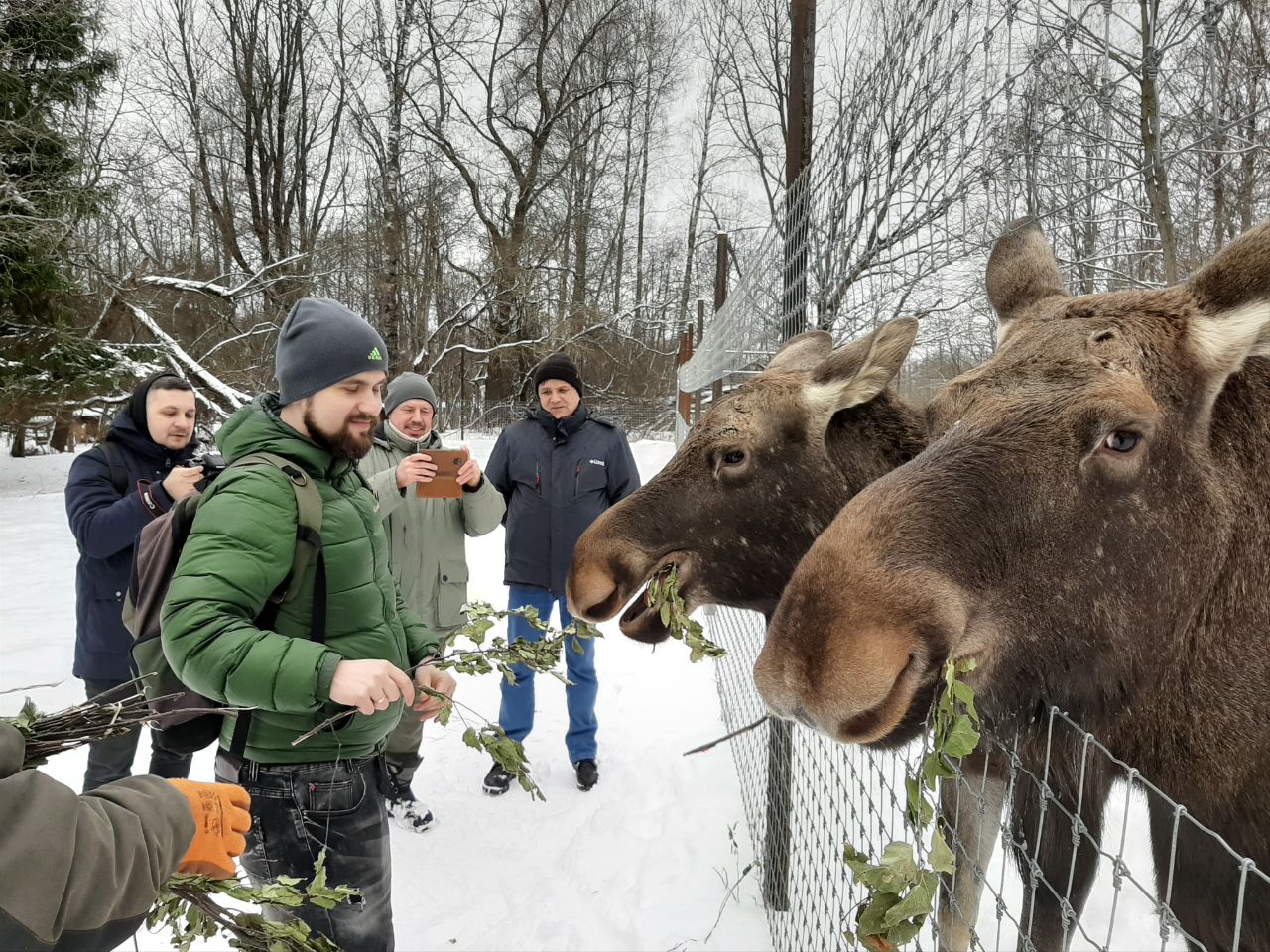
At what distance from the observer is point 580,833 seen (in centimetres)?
443

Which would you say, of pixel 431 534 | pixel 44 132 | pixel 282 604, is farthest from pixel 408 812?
pixel 44 132

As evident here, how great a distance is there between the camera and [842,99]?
422 cm

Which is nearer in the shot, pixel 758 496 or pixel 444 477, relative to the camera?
pixel 758 496

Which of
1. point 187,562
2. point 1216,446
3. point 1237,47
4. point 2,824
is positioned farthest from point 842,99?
point 2,824

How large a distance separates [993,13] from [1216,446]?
2.28m

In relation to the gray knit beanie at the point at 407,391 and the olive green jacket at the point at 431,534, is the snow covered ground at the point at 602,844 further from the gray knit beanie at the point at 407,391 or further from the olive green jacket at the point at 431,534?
the gray knit beanie at the point at 407,391

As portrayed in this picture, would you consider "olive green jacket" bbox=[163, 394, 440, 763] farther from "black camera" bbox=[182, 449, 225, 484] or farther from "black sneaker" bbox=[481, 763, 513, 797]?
"black sneaker" bbox=[481, 763, 513, 797]

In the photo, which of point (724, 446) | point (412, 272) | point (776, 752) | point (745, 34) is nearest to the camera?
point (724, 446)

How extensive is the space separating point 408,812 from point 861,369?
389cm

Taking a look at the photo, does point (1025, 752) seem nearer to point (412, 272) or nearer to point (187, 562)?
point (187, 562)

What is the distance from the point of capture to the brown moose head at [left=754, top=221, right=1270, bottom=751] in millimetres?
1267

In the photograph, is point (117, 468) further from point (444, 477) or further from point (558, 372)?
point (558, 372)

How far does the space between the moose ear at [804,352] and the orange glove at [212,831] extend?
2165 millimetres

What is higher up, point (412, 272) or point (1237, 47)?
point (412, 272)
